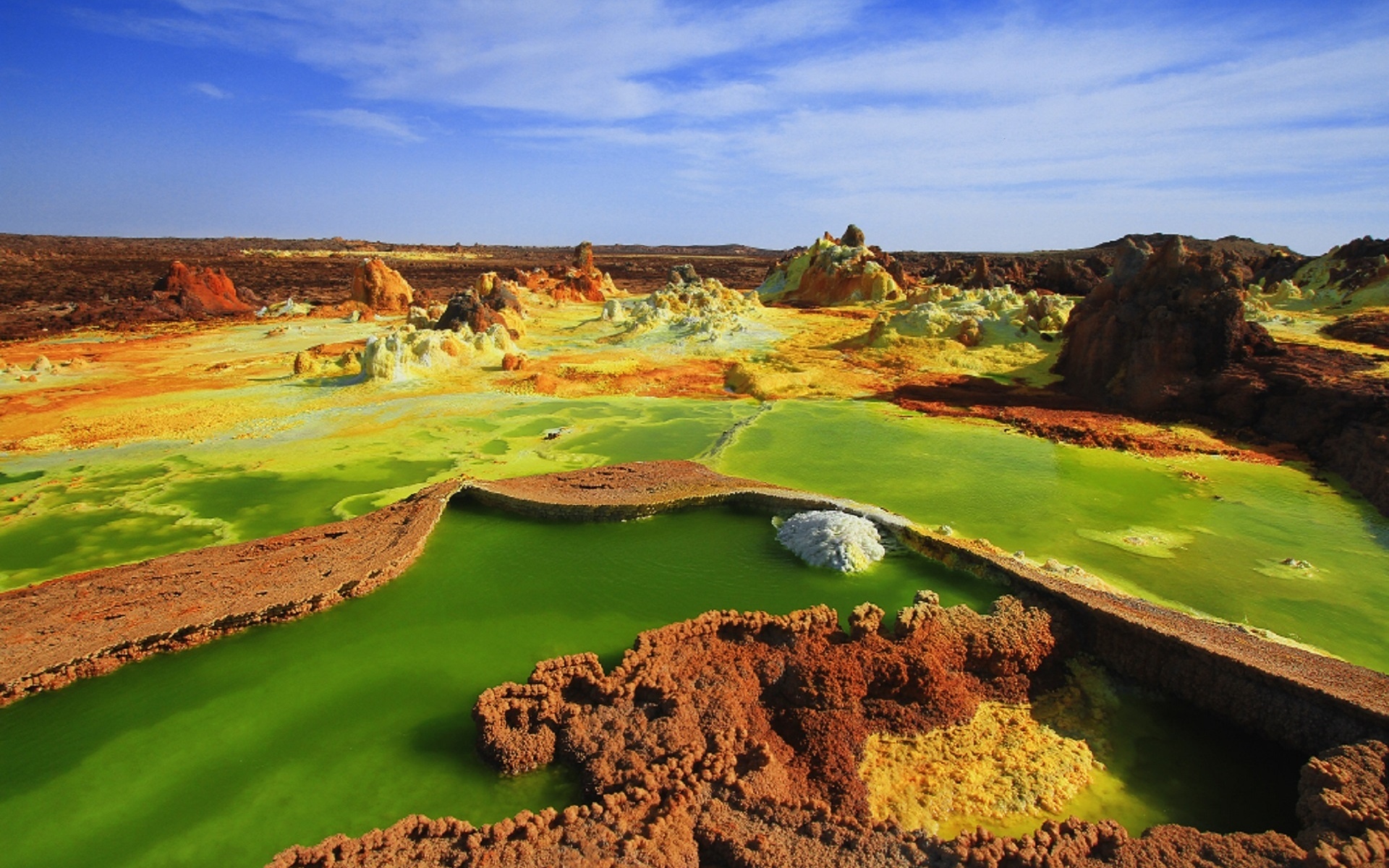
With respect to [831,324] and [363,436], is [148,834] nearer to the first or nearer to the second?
[363,436]

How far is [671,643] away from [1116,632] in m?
3.90

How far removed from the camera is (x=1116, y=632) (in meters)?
6.00

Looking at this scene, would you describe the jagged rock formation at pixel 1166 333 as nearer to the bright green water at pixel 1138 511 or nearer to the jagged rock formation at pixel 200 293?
the bright green water at pixel 1138 511

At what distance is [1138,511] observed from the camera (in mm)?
9469

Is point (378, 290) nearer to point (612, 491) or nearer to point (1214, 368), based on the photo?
point (612, 491)

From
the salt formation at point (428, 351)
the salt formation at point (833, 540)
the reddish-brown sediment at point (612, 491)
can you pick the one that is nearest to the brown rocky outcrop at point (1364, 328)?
the salt formation at point (833, 540)

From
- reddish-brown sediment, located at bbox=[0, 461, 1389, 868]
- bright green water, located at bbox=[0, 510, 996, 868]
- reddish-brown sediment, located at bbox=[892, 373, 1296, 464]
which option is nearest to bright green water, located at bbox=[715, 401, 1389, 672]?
reddish-brown sediment, located at bbox=[892, 373, 1296, 464]

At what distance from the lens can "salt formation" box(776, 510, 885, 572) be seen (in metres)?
7.71

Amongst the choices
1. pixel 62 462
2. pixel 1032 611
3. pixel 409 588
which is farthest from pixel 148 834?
pixel 62 462

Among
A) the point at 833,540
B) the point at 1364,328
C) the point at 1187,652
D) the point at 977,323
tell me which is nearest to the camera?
the point at 1187,652

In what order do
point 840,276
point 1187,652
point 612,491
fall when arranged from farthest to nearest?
point 840,276
point 612,491
point 1187,652

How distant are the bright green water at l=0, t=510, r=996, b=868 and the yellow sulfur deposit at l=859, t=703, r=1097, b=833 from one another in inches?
76.3

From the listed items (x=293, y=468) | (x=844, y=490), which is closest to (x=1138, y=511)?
(x=844, y=490)

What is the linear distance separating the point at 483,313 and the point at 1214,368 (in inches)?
713
